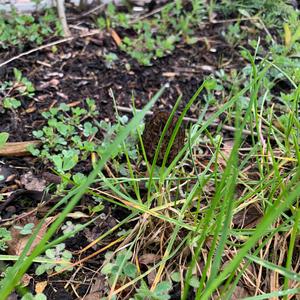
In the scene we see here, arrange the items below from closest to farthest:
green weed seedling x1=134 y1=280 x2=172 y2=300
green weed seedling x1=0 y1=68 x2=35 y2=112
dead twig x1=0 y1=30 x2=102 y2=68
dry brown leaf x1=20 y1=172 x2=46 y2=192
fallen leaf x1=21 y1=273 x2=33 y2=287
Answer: green weed seedling x1=134 y1=280 x2=172 y2=300 → fallen leaf x1=21 y1=273 x2=33 y2=287 → dry brown leaf x1=20 y1=172 x2=46 y2=192 → green weed seedling x1=0 y1=68 x2=35 y2=112 → dead twig x1=0 y1=30 x2=102 y2=68

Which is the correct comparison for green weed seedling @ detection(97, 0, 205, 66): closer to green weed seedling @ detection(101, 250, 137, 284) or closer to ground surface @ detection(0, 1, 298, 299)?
ground surface @ detection(0, 1, 298, 299)

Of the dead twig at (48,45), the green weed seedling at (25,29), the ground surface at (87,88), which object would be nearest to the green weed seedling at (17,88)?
the ground surface at (87,88)

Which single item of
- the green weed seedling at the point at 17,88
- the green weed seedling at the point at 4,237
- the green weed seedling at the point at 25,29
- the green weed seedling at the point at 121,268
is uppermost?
the green weed seedling at the point at 25,29

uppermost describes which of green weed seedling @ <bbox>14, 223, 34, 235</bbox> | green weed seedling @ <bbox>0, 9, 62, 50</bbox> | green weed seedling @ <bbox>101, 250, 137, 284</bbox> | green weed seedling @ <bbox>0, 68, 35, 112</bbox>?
green weed seedling @ <bbox>0, 9, 62, 50</bbox>

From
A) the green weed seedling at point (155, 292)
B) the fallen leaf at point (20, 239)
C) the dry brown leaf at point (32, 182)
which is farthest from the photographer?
the dry brown leaf at point (32, 182)

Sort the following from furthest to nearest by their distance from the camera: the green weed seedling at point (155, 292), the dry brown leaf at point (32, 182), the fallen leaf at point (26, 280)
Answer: the dry brown leaf at point (32, 182) → the fallen leaf at point (26, 280) → the green weed seedling at point (155, 292)

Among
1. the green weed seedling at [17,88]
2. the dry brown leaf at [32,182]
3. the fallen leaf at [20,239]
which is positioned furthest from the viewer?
the green weed seedling at [17,88]

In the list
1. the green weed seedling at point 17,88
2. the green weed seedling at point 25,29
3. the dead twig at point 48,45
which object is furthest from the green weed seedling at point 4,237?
the green weed seedling at point 25,29

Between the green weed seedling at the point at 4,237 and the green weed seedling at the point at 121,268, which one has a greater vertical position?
the green weed seedling at the point at 4,237

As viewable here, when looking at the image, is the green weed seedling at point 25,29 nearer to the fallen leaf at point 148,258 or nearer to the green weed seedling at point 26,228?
the green weed seedling at point 26,228

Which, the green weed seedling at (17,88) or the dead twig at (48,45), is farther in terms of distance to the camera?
the dead twig at (48,45)

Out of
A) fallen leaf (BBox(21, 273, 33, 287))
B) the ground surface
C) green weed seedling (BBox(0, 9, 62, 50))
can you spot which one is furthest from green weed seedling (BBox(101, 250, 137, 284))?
green weed seedling (BBox(0, 9, 62, 50))

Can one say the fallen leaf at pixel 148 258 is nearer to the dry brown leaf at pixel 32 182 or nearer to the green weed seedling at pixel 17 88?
the dry brown leaf at pixel 32 182

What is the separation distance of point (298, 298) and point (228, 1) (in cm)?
183
